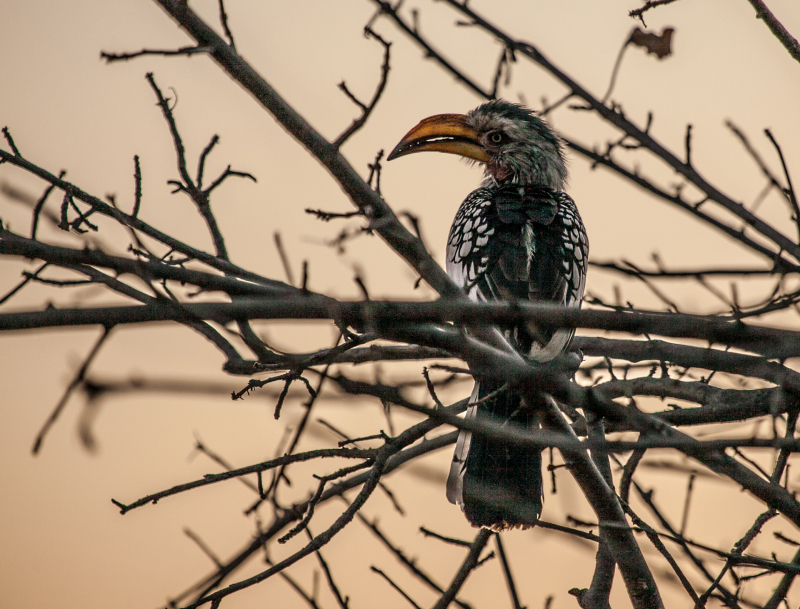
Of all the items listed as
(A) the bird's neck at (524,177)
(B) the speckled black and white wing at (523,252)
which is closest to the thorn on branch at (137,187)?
(B) the speckled black and white wing at (523,252)

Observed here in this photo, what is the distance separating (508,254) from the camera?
3760mm

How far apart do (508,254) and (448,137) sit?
1712mm

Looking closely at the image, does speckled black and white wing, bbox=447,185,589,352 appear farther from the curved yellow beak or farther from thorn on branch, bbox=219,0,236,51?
thorn on branch, bbox=219,0,236,51

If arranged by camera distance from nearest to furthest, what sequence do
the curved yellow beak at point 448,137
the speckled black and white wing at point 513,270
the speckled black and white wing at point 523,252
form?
the speckled black and white wing at point 513,270
the speckled black and white wing at point 523,252
the curved yellow beak at point 448,137

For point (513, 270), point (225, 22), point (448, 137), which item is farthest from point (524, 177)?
point (225, 22)

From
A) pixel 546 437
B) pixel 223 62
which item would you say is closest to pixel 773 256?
pixel 546 437

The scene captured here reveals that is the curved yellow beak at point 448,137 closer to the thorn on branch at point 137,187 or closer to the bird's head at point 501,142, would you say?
the bird's head at point 501,142

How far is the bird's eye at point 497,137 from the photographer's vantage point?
5.23 meters

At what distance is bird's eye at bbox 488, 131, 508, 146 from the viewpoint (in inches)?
206

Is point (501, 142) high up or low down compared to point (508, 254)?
up

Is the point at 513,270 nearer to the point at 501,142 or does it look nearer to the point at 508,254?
the point at 508,254

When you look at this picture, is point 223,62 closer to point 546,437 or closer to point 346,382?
point 346,382

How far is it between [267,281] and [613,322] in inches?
41.3

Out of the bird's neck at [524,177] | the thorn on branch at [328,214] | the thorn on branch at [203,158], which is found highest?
the bird's neck at [524,177]
